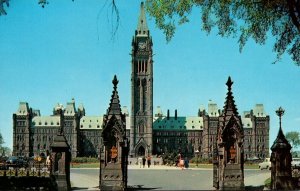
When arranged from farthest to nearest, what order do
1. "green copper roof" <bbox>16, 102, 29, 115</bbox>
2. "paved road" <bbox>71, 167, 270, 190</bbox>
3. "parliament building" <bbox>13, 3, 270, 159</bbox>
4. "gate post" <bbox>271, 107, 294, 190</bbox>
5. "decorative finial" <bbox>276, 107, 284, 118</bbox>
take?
"green copper roof" <bbox>16, 102, 29, 115</bbox> → "parliament building" <bbox>13, 3, 270, 159</bbox> → "decorative finial" <bbox>276, 107, 284, 118</bbox> → "paved road" <bbox>71, 167, 270, 190</bbox> → "gate post" <bbox>271, 107, 294, 190</bbox>

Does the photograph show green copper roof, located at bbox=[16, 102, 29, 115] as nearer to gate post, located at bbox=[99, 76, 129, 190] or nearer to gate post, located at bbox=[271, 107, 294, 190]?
gate post, located at bbox=[99, 76, 129, 190]

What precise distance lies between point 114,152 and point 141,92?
128 m

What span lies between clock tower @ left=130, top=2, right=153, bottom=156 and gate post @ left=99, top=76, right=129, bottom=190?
12682 centimetres

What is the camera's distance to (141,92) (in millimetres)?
151625

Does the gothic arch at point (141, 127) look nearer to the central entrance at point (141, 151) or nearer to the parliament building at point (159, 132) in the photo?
the central entrance at point (141, 151)

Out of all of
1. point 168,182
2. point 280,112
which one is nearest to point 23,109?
point 168,182

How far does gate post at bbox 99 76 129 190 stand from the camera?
77.8 feet

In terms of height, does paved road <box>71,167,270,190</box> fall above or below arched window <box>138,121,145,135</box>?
below

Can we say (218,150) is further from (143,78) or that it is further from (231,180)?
(143,78)

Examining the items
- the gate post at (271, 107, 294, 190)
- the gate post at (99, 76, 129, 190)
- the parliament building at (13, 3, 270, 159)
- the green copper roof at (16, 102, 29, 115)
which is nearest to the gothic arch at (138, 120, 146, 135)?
the parliament building at (13, 3, 270, 159)

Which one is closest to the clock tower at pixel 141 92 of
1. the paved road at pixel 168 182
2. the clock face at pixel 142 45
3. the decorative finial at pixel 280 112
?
the clock face at pixel 142 45

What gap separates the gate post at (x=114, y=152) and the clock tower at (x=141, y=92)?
127 meters

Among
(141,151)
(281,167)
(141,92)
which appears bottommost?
(141,151)

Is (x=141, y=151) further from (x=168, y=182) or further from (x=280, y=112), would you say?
(x=280, y=112)
